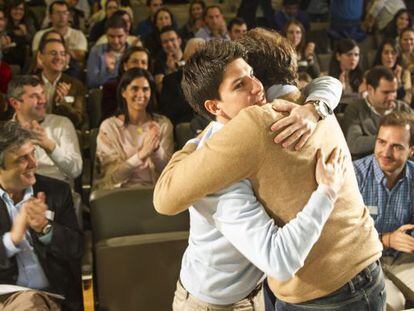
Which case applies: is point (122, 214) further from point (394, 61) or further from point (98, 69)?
point (394, 61)

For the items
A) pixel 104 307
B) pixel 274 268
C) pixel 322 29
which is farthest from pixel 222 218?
pixel 322 29

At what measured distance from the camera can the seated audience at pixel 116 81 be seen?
3215mm

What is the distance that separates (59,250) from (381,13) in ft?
15.4

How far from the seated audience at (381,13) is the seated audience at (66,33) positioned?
282 cm

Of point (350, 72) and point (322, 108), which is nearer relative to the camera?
point (322, 108)

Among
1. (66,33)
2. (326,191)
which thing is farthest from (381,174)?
(66,33)

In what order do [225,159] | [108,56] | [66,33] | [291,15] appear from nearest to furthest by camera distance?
[225,159] → [108,56] → [66,33] → [291,15]

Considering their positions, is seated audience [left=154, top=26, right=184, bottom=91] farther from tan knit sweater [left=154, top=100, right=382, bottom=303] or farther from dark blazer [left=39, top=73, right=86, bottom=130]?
tan knit sweater [left=154, top=100, right=382, bottom=303]

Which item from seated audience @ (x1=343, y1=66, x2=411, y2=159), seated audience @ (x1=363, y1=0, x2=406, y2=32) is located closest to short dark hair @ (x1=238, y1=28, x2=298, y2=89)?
seated audience @ (x1=343, y1=66, x2=411, y2=159)

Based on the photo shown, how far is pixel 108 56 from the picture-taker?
384 cm

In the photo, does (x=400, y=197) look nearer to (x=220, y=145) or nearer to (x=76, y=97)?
(x=220, y=145)

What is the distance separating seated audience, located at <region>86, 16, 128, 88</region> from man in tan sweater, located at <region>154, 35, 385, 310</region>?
287cm

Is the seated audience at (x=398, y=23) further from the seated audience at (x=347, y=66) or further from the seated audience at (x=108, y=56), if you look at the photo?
the seated audience at (x=108, y=56)

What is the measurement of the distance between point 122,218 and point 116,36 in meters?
2.19
